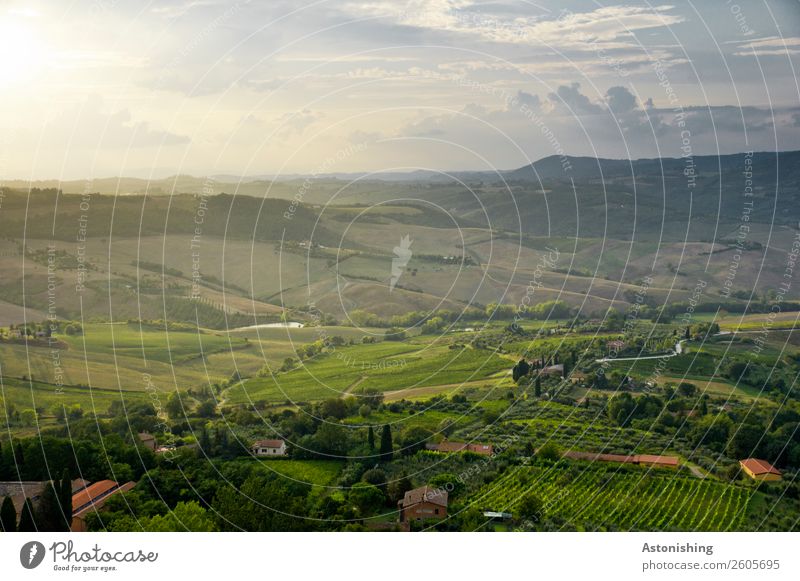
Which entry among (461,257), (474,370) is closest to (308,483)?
(474,370)

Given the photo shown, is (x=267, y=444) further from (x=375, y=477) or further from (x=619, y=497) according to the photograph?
(x=619, y=497)

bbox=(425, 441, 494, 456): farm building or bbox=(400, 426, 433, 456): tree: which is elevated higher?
bbox=(400, 426, 433, 456): tree

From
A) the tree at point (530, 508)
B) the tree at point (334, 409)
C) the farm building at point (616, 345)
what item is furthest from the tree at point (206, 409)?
the farm building at point (616, 345)

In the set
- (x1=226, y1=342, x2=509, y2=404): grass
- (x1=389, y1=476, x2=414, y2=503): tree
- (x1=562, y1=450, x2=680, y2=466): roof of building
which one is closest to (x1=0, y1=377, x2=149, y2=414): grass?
(x1=226, y1=342, x2=509, y2=404): grass

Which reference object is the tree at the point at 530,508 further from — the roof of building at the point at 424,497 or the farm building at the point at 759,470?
the farm building at the point at 759,470

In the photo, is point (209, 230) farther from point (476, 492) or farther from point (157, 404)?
point (476, 492)

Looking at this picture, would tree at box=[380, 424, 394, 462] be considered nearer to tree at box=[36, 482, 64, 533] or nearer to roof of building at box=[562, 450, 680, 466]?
Answer: roof of building at box=[562, 450, 680, 466]
